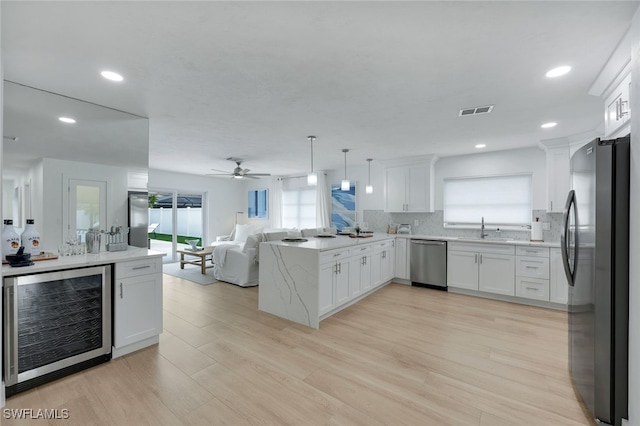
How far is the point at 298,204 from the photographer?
800 centimetres

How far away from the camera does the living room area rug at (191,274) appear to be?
17.8ft

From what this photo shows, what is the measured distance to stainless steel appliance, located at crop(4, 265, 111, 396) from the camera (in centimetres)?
204

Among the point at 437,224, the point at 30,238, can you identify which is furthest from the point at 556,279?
the point at 30,238

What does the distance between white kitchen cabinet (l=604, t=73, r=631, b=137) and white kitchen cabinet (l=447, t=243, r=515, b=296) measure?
8.18 ft

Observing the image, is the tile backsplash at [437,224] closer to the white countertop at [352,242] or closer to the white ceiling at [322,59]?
the white countertop at [352,242]

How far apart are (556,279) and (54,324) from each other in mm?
5909

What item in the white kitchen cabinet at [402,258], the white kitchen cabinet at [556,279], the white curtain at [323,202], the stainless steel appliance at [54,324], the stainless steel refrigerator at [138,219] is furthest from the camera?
the white curtain at [323,202]

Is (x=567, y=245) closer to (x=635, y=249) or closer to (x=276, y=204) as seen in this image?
(x=635, y=249)

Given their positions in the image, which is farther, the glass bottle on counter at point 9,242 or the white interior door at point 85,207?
the white interior door at point 85,207

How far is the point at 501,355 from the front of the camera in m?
2.68

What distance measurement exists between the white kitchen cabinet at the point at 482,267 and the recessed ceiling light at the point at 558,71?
9.45ft

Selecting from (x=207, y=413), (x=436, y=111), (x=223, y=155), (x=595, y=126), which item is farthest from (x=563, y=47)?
(x=223, y=155)

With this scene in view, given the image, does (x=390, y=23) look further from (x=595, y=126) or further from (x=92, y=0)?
(x=595, y=126)

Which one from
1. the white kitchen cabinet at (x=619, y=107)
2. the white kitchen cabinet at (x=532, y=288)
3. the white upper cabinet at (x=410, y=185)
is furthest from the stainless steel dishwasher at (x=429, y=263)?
the white kitchen cabinet at (x=619, y=107)
